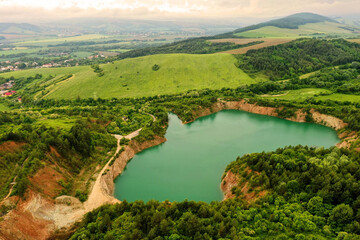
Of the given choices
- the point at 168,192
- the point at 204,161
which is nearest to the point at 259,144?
the point at 204,161

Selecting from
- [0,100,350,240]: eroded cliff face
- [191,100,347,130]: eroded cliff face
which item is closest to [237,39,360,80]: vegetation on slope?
[191,100,347,130]: eroded cliff face

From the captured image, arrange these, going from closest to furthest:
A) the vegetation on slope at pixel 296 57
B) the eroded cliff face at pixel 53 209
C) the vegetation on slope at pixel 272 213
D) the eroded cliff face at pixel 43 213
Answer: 1. the vegetation on slope at pixel 272 213
2. the eroded cliff face at pixel 43 213
3. the eroded cliff face at pixel 53 209
4. the vegetation on slope at pixel 296 57

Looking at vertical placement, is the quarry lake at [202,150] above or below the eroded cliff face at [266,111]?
below

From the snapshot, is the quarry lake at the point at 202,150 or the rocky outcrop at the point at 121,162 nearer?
the quarry lake at the point at 202,150

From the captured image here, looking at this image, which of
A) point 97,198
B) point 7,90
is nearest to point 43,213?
point 97,198

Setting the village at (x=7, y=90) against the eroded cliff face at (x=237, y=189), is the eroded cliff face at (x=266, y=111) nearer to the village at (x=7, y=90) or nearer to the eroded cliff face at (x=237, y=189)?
the eroded cliff face at (x=237, y=189)

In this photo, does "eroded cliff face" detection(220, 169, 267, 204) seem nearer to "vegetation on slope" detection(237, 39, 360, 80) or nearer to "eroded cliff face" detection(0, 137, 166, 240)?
"eroded cliff face" detection(0, 137, 166, 240)

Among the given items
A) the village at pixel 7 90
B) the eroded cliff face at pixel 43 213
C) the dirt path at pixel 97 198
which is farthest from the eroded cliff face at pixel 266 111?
the village at pixel 7 90

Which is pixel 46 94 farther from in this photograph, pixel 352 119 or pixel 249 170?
pixel 352 119
